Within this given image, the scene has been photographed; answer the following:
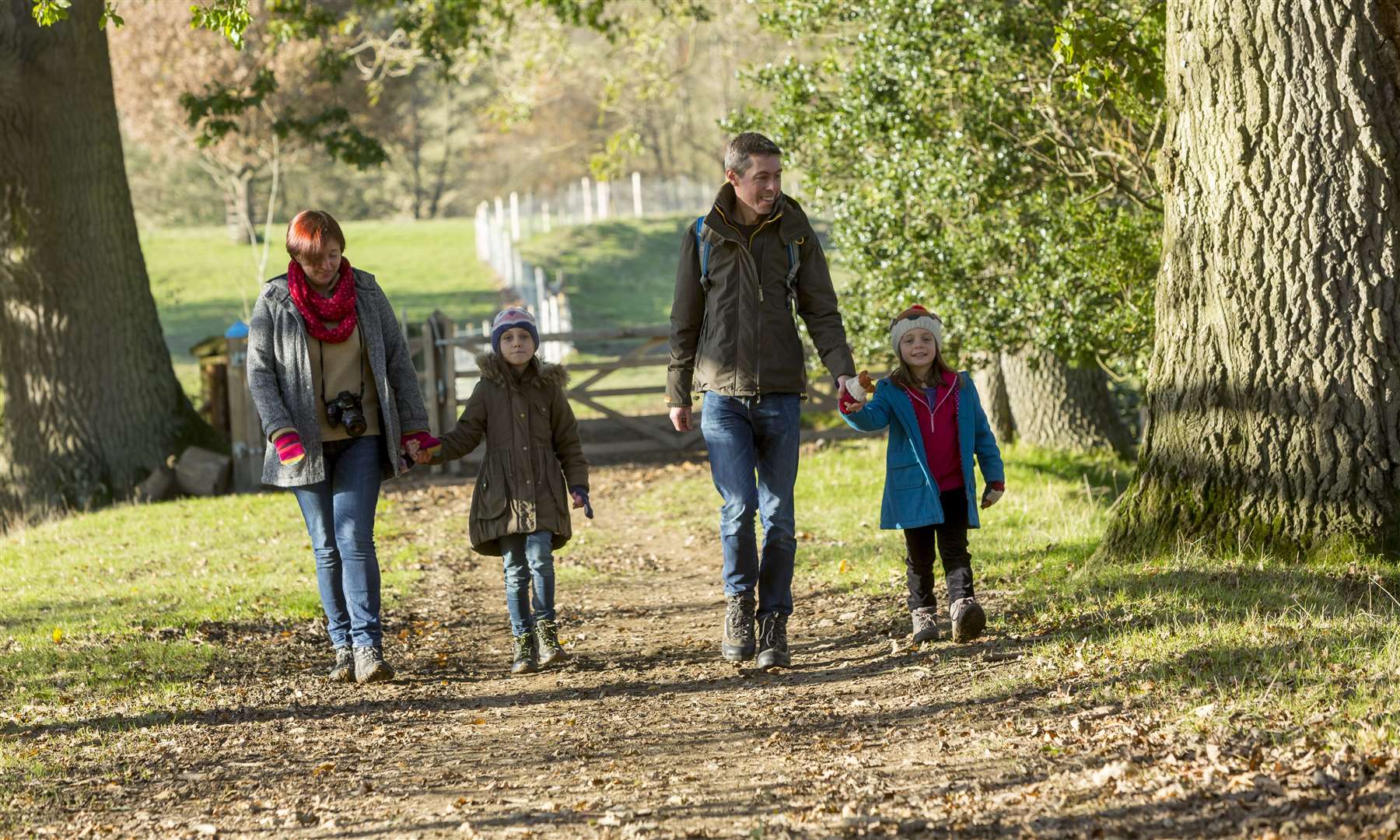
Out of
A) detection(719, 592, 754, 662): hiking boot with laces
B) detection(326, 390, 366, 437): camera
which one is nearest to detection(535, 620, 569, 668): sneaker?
detection(719, 592, 754, 662): hiking boot with laces

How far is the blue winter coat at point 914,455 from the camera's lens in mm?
6168

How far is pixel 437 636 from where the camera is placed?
768cm

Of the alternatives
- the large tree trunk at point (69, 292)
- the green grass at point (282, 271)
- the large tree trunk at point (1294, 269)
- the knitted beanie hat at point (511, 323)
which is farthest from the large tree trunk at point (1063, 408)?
the green grass at point (282, 271)

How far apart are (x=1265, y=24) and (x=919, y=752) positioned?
12.4 feet

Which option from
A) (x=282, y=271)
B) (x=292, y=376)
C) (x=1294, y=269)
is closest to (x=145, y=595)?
(x=292, y=376)

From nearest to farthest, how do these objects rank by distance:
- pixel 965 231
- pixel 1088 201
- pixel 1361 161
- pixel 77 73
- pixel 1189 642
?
1. pixel 1189 642
2. pixel 1361 161
3. pixel 1088 201
4. pixel 965 231
5. pixel 77 73

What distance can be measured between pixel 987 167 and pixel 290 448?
693 cm

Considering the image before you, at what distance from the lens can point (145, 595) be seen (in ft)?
28.3

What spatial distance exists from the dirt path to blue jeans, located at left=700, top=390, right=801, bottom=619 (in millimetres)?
406

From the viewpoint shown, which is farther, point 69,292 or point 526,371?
point 69,292

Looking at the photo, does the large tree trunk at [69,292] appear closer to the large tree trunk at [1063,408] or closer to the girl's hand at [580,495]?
the girl's hand at [580,495]

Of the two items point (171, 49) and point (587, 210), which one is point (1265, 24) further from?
point (587, 210)

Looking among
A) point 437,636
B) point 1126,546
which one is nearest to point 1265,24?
point 1126,546

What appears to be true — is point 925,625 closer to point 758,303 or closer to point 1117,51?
point 758,303
